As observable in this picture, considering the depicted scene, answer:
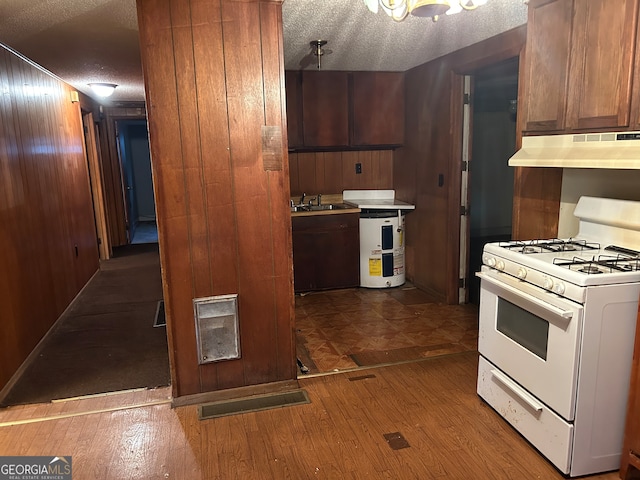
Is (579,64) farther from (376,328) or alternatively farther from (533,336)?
(376,328)

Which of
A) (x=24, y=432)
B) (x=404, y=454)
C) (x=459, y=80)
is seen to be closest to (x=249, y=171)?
(x=404, y=454)

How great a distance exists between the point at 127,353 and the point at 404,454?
7.22 ft

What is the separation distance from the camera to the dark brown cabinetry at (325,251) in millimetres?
4777

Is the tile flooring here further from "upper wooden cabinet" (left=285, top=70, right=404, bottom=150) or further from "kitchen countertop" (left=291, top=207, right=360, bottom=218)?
"upper wooden cabinet" (left=285, top=70, right=404, bottom=150)

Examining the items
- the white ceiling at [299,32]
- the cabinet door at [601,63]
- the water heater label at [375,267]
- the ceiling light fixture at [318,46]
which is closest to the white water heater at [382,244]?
the water heater label at [375,267]

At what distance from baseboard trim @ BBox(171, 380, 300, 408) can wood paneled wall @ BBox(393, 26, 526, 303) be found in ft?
6.85

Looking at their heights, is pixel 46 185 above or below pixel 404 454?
above

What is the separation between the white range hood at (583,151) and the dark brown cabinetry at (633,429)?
684 mm

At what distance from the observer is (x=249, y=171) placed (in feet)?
8.68

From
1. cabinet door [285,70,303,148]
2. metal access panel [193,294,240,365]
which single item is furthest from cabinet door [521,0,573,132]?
cabinet door [285,70,303,148]

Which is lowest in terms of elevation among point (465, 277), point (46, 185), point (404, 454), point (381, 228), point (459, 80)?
point (404, 454)

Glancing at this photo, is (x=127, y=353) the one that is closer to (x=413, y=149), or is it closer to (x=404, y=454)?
(x=404, y=454)

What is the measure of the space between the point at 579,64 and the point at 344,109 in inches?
112

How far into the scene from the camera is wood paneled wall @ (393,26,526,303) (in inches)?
160
